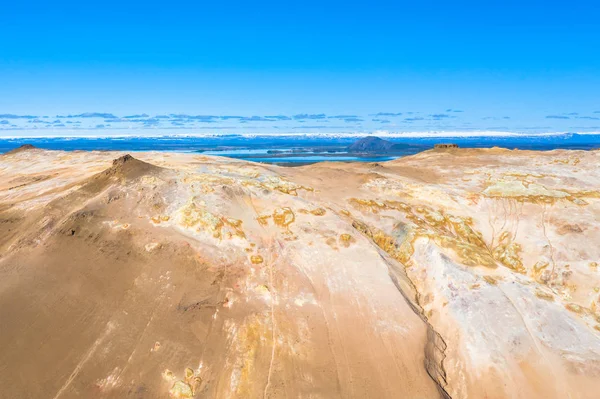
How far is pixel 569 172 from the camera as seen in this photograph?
132 feet

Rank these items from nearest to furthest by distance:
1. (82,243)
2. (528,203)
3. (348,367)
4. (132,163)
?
1. (348,367)
2. (82,243)
3. (132,163)
4. (528,203)

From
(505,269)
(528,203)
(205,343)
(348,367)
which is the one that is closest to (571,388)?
(505,269)

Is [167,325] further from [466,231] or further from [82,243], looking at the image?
[466,231]

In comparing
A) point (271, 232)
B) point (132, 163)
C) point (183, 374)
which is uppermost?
point (132, 163)

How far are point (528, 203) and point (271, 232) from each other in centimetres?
2455

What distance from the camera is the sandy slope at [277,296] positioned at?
1438 cm

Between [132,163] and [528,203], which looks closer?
[132,163]

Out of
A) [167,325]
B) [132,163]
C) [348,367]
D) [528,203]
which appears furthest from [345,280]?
[528,203]

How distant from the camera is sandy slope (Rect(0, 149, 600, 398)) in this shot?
14.4 meters

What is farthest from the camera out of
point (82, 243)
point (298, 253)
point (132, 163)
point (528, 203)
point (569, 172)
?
point (569, 172)

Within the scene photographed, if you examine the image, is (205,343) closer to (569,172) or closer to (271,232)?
(271,232)

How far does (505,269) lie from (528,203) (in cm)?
1274

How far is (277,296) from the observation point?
1797 centimetres

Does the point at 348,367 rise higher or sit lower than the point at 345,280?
lower
